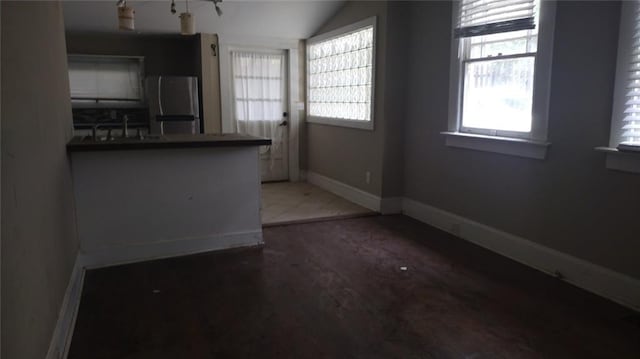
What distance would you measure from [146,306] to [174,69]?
459 cm

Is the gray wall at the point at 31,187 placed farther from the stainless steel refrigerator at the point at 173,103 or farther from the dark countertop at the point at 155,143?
the stainless steel refrigerator at the point at 173,103

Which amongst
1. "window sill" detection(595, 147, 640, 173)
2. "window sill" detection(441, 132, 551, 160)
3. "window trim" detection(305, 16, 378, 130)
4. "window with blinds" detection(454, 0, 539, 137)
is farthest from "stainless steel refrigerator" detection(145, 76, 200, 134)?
"window sill" detection(595, 147, 640, 173)

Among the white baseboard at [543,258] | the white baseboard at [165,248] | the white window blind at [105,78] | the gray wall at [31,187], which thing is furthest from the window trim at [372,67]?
the gray wall at [31,187]

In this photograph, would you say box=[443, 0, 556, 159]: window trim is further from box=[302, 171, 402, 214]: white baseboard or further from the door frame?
the door frame

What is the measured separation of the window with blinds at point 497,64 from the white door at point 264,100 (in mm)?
3122

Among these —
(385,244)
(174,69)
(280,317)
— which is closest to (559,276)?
(385,244)

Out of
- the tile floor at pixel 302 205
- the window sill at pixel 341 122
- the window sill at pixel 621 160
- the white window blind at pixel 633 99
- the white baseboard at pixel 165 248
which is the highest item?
the white window blind at pixel 633 99

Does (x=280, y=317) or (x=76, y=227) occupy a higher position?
(x=76, y=227)

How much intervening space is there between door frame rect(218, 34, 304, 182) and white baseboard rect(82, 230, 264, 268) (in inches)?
110

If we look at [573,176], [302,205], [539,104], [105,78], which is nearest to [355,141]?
[302,205]

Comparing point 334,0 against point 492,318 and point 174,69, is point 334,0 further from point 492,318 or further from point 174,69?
point 492,318

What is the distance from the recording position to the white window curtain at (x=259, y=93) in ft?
20.8

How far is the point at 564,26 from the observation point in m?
2.99

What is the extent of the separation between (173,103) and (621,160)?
4.92m
